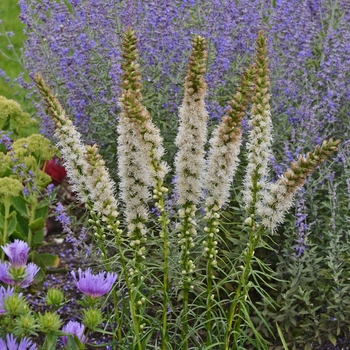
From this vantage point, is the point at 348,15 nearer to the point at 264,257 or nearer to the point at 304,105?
the point at 304,105

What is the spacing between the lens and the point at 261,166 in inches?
115

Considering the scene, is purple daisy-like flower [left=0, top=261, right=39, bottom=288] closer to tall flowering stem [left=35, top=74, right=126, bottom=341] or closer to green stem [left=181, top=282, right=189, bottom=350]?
tall flowering stem [left=35, top=74, right=126, bottom=341]

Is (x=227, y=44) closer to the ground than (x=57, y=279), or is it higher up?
higher up

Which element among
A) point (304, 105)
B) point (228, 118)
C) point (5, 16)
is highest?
point (228, 118)

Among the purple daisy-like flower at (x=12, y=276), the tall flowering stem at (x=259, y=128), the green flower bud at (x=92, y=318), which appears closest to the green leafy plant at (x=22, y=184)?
the purple daisy-like flower at (x=12, y=276)

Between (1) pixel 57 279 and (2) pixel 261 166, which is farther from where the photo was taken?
(1) pixel 57 279

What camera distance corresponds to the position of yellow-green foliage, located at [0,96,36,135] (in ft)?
16.1

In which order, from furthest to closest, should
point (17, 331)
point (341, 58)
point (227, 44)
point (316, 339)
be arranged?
1. point (341, 58)
2. point (227, 44)
3. point (316, 339)
4. point (17, 331)

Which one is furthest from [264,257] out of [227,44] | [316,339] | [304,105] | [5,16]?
[5,16]

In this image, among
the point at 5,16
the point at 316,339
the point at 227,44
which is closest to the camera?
the point at 316,339

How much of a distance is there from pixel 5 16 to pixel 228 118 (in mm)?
8162

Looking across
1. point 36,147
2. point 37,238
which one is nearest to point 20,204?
point 37,238

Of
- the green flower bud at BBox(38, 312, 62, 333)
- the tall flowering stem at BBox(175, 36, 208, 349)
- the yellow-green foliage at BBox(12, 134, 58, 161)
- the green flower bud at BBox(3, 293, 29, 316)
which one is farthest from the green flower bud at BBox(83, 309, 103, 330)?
the yellow-green foliage at BBox(12, 134, 58, 161)

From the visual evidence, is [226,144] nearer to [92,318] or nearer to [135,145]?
[135,145]
